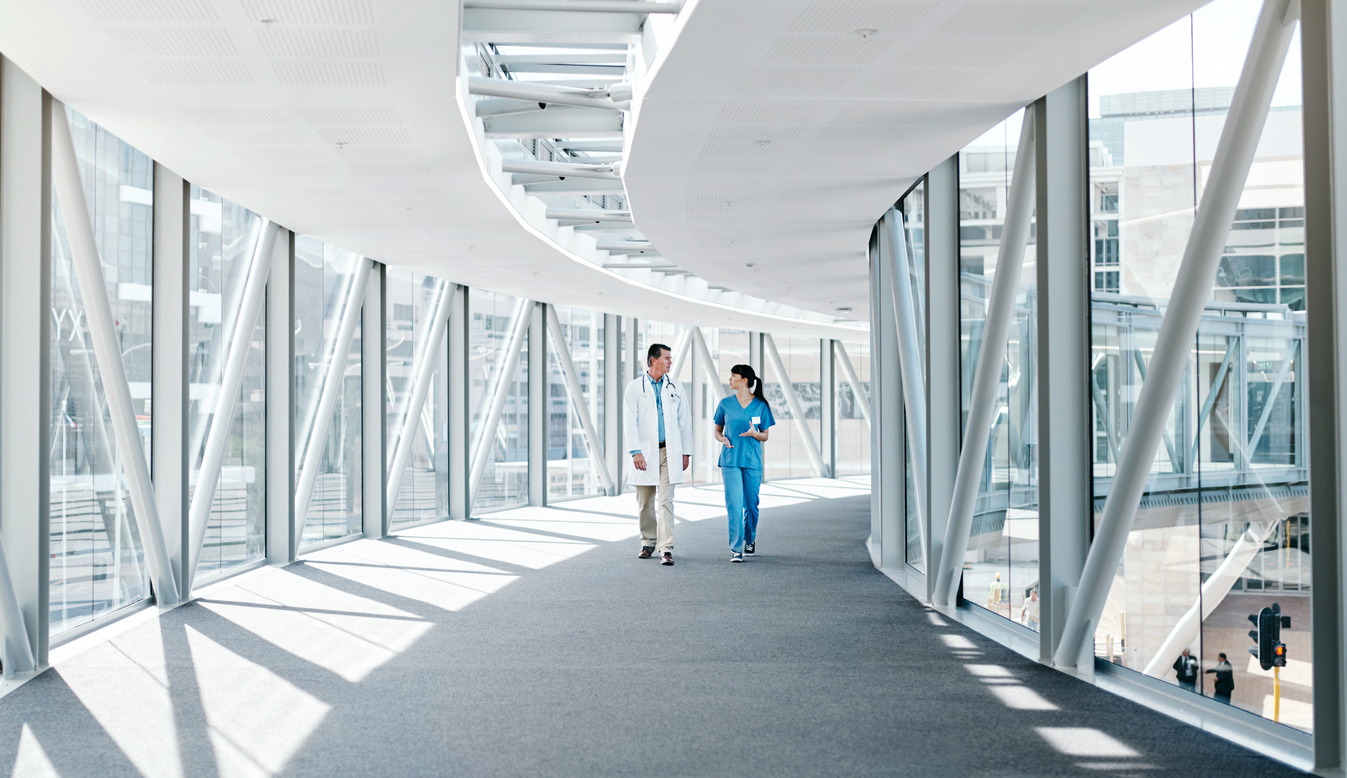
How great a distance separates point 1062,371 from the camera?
5258 mm

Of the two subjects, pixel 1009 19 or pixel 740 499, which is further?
pixel 740 499

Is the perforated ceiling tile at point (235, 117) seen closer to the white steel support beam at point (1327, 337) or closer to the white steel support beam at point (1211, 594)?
the white steel support beam at point (1327, 337)

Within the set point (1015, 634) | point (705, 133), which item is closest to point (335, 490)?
point (705, 133)

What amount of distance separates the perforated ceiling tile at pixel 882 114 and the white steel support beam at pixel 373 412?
7816mm

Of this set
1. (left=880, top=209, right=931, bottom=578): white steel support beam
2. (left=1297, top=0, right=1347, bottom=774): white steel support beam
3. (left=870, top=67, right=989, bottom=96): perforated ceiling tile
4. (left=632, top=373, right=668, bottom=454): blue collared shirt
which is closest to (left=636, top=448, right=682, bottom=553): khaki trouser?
(left=632, top=373, right=668, bottom=454): blue collared shirt

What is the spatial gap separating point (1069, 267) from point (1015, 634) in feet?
7.31

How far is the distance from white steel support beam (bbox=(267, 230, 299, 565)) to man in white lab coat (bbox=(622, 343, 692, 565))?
10.9 feet

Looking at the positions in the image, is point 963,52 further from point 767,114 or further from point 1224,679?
point 1224,679

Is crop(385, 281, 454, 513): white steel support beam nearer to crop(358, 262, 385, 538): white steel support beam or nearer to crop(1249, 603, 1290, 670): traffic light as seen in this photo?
crop(358, 262, 385, 538): white steel support beam

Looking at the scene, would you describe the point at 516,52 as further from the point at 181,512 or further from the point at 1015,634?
the point at 1015,634

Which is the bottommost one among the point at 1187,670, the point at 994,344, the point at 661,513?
the point at 1187,670

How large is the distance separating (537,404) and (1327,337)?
13619mm

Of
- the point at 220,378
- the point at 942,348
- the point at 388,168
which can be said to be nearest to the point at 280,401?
the point at 220,378

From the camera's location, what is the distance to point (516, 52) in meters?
8.25
